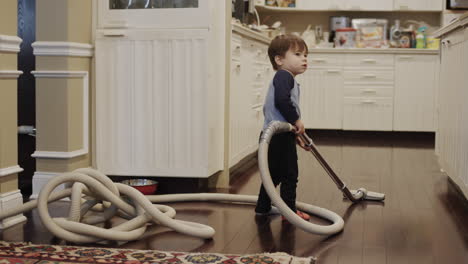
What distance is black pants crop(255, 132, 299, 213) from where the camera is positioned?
288 cm

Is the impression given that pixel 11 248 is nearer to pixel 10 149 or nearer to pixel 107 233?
pixel 107 233

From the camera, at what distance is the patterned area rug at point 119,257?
7.13ft

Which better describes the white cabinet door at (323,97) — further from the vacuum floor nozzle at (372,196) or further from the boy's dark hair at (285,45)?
the boy's dark hair at (285,45)

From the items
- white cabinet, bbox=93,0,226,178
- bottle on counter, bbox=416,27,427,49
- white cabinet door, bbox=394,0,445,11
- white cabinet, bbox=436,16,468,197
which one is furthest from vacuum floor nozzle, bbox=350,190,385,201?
white cabinet door, bbox=394,0,445,11

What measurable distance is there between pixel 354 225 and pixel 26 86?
1871mm

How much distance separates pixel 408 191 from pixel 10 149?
201 centimetres

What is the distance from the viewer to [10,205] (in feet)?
8.96

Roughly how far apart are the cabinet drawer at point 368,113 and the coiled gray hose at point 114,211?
4004 mm

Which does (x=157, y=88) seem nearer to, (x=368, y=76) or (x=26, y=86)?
(x=26, y=86)

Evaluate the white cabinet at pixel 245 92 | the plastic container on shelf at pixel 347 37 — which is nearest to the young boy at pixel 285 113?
the white cabinet at pixel 245 92

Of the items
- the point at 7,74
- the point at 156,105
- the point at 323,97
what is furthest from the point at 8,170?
the point at 323,97

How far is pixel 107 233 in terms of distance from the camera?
2.37 metres

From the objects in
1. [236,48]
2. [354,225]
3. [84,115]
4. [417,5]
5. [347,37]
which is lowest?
[354,225]

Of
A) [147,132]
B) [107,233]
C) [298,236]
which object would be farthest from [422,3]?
[107,233]
